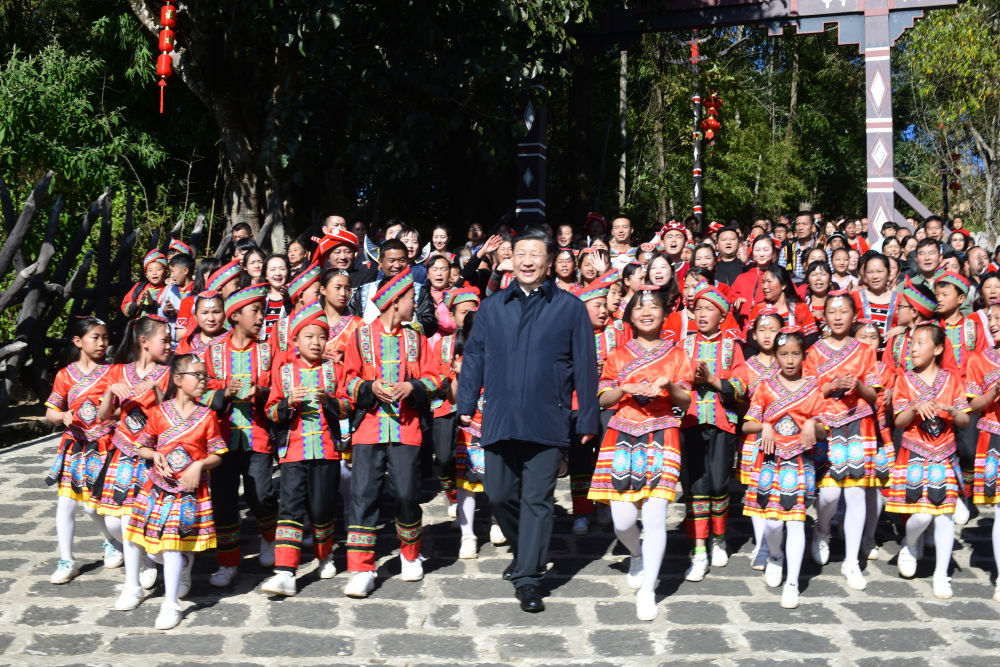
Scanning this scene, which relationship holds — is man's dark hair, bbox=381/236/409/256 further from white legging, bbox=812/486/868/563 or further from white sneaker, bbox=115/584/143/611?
white legging, bbox=812/486/868/563

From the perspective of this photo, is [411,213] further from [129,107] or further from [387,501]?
[387,501]

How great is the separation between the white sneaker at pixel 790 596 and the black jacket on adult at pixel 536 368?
1.32 metres

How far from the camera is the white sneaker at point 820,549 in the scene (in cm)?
652

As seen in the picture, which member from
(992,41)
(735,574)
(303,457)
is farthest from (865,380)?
(992,41)

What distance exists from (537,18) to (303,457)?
6.96 m

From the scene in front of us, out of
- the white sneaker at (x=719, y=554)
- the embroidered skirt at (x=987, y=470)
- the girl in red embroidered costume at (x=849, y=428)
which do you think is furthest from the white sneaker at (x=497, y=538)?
the embroidered skirt at (x=987, y=470)

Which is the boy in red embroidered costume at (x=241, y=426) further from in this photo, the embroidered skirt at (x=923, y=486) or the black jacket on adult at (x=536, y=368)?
the embroidered skirt at (x=923, y=486)

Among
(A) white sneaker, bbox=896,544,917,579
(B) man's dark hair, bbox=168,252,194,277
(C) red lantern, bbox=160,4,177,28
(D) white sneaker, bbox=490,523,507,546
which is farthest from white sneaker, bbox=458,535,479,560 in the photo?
(C) red lantern, bbox=160,4,177,28

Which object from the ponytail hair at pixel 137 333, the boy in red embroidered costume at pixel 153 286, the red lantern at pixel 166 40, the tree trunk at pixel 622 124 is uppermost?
the tree trunk at pixel 622 124

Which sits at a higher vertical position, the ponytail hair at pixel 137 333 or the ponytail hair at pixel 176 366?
the ponytail hair at pixel 137 333

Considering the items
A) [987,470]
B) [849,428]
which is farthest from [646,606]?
[987,470]

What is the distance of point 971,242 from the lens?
464 inches

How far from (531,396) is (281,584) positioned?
5.45 feet

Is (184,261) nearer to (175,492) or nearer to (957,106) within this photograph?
(175,492)
